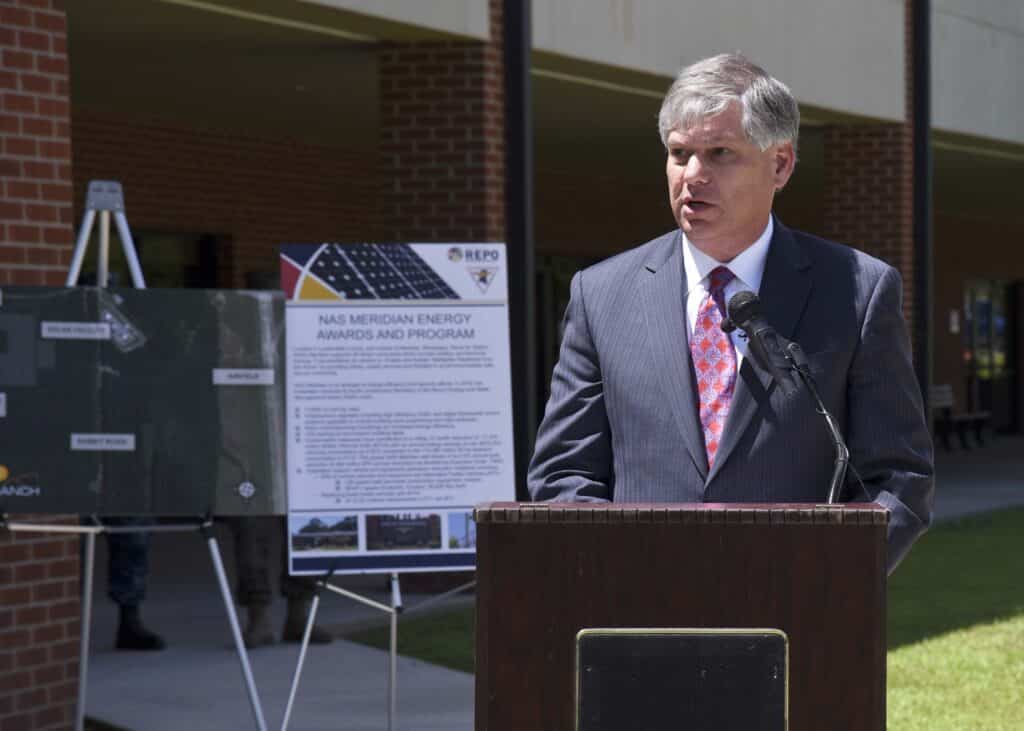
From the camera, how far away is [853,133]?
17203 millimetres

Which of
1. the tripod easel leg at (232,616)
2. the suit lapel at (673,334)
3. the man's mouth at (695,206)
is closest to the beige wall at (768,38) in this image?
the tripod easel leg at (232,616)

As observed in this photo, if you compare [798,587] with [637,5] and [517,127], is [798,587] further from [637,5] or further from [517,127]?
[637,5]

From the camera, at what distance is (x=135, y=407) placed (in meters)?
6.36

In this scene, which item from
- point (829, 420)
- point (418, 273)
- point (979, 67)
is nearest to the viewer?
point (829, 420)

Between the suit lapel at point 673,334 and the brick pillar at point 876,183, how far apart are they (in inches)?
559

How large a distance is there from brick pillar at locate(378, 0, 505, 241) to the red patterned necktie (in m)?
8.06

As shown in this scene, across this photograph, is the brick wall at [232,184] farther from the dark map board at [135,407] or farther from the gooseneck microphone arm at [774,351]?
the gooseneck microphone arm at [774,351]

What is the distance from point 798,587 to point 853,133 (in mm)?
15030

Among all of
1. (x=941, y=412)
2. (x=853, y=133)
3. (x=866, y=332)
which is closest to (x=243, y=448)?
(x=866, y=332)

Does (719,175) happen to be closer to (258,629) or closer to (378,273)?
(378,273)

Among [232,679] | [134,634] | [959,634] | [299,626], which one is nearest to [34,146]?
[232,679]

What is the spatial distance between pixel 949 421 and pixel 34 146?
2114cm

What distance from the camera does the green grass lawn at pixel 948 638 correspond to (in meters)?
7.86

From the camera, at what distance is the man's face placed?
3.03 metres
